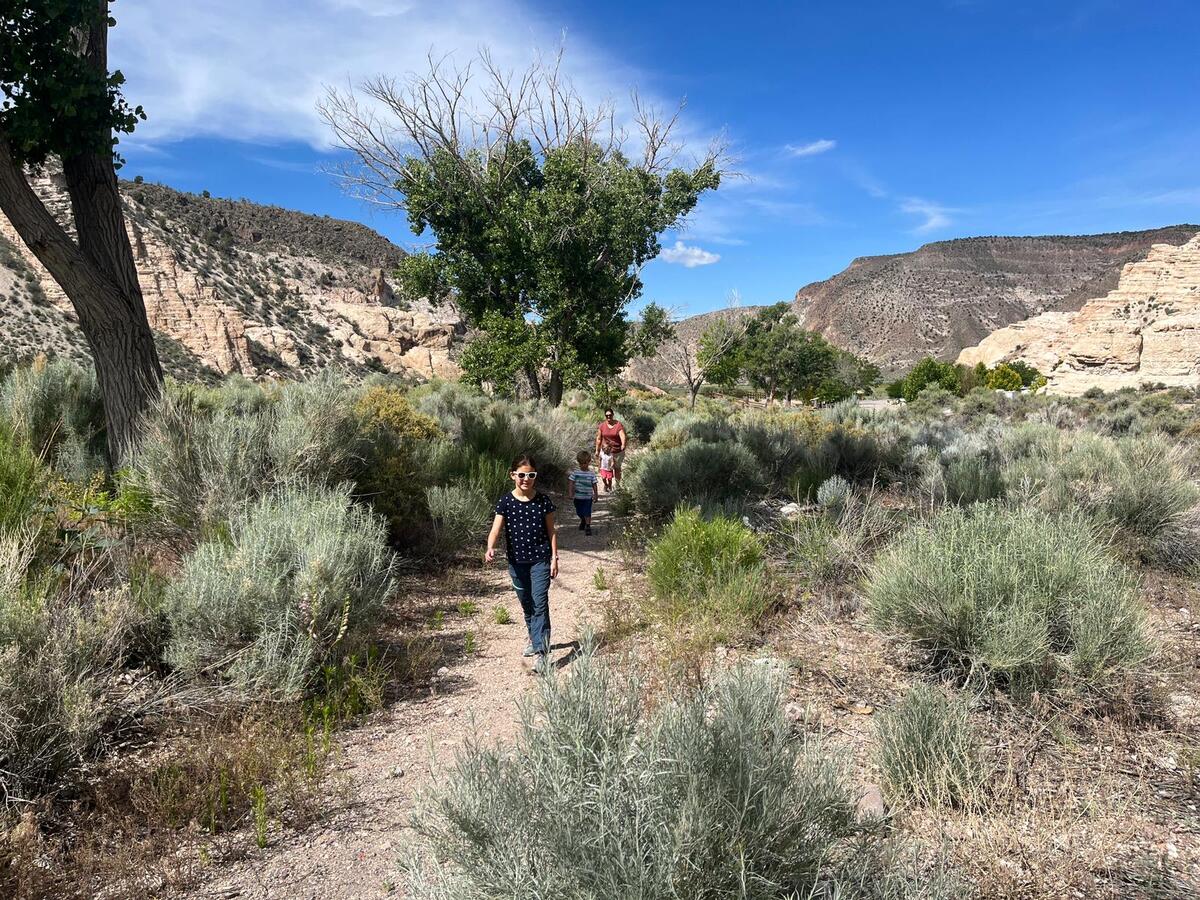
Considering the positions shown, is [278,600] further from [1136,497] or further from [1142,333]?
[1142,333]

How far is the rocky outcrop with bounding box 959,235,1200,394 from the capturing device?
33844 millimetres

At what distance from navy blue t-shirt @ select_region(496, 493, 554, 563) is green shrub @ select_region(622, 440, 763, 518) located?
12.6 feet

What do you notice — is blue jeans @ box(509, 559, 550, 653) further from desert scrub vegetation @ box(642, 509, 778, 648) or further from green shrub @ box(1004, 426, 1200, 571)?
green shrub @ box(1004, 426, 1200, 571)

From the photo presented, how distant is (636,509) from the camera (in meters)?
9.29

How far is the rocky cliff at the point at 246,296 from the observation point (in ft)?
115

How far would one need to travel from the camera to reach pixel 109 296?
5.77 m

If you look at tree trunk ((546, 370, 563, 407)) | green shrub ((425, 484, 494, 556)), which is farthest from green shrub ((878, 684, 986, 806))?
tree trunk ((546, 370, 563, 407))

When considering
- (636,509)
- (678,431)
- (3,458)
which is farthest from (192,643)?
(678,431)

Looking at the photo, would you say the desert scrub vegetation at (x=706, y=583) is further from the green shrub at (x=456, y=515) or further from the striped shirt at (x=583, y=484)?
the striped shirt at (x=583, y=484)

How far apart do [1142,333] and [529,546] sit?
149ft

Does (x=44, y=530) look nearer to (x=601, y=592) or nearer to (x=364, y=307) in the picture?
(x=601, y=592)

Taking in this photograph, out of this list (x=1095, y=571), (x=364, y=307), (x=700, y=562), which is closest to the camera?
(x=1095, y=571)

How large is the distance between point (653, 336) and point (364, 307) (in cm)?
Result: 4113

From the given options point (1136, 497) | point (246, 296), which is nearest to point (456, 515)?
point (1136, 497)
